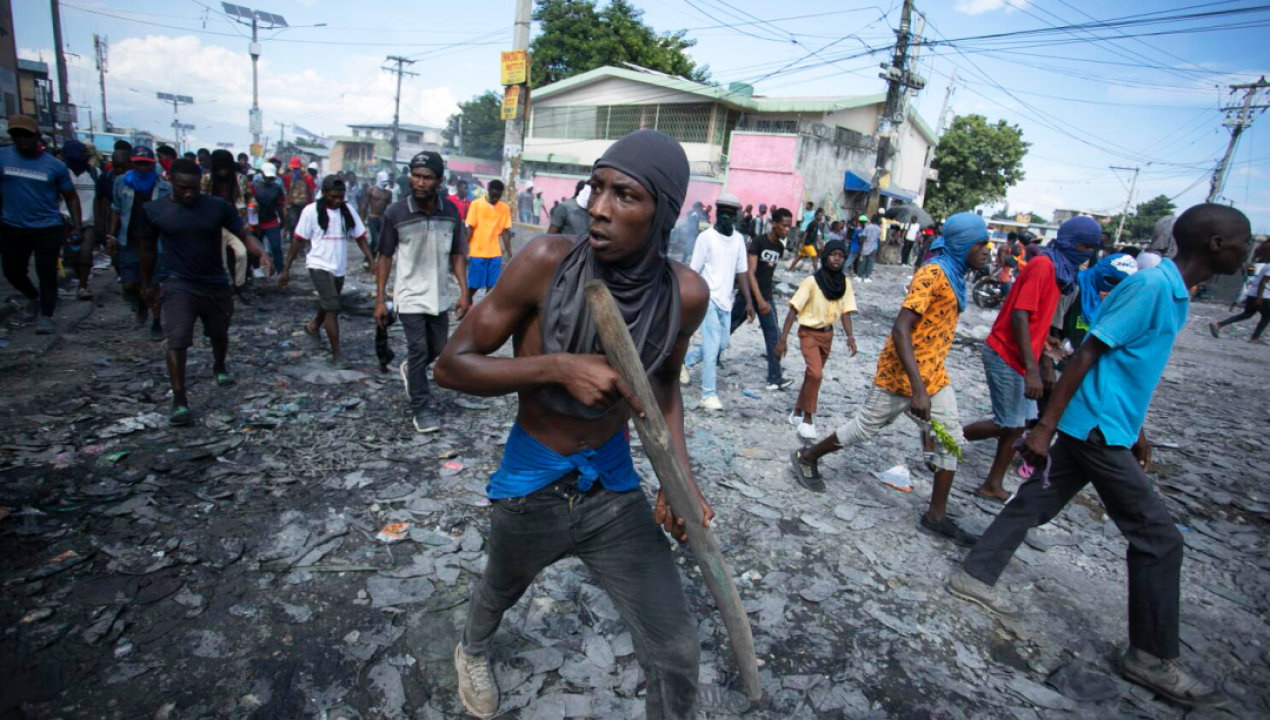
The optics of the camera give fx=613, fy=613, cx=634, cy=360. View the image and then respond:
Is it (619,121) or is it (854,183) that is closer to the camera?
(854,183)

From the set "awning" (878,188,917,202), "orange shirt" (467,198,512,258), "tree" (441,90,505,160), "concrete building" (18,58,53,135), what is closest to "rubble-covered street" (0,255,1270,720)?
"orange shirt" (467,198,512,258)

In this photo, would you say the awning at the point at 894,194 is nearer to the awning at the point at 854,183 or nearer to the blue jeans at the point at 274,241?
the awning at the point at 854,183

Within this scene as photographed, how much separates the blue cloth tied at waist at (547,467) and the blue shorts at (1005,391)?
3443 mm

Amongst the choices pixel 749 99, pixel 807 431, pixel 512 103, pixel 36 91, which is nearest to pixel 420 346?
pixel 807 431

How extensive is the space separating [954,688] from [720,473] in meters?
2.16

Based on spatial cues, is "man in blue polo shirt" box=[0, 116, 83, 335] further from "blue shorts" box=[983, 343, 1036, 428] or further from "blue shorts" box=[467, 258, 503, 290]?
"blue shorts" box=[983, 343, 1036, 428]

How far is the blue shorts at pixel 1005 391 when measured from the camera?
4.24m

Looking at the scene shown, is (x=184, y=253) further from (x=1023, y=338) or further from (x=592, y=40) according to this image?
(x=592, y=40)

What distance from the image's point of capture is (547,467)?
5.99 feet

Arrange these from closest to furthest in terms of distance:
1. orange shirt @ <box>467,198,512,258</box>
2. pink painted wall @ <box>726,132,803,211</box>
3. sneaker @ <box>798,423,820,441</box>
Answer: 1. sneaker @ <box>798,423,820,441</box>
2. orange shirt @ <box>467,198,512,258</box>
3. pink painted wall @ <box>726,132,803,211</box>

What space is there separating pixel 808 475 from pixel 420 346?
3248 millimetres

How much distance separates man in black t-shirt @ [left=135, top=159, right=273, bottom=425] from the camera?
455 centimetres

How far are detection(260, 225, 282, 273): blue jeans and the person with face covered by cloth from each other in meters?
9.56

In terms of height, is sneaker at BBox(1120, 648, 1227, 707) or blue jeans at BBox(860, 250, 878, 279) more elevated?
blue jeans at BBox(860, 250, 878, 279)
